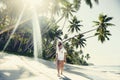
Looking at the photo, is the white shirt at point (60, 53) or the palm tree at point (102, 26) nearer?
the white shirt at point (60, 53)

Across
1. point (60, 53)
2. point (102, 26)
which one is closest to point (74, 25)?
point (102, 26)

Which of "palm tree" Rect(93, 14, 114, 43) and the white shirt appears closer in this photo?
the white shirt

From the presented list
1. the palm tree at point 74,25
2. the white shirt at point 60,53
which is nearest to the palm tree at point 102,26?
the palm tree at point 74,25

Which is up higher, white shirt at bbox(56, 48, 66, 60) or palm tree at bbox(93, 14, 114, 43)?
palm tree at bbox(93, 14, 114, 43)

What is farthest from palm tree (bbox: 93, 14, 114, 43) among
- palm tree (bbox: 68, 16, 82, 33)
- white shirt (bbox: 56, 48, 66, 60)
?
white shirt (bbox: 56, 48, 66, 60)

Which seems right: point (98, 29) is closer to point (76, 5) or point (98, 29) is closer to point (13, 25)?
point (76, 5)

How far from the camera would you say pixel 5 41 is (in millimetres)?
39125

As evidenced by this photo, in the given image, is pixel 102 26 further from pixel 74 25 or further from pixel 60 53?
pixel 60 53

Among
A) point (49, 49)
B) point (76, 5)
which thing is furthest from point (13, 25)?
point (49, 49)

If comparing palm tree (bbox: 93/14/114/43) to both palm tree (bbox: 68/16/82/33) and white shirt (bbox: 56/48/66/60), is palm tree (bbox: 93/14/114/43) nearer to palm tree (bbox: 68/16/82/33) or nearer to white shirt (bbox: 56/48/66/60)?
palm tree (bbox: 68/16/82/33)

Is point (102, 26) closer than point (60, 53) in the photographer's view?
No

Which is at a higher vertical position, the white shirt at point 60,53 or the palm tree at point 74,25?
the palm tree at point 74,25

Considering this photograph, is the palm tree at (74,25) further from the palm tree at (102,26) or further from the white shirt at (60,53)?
the white shirt at (60,53)

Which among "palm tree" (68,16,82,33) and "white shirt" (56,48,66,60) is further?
"palm tree" (68,16,82,33)
